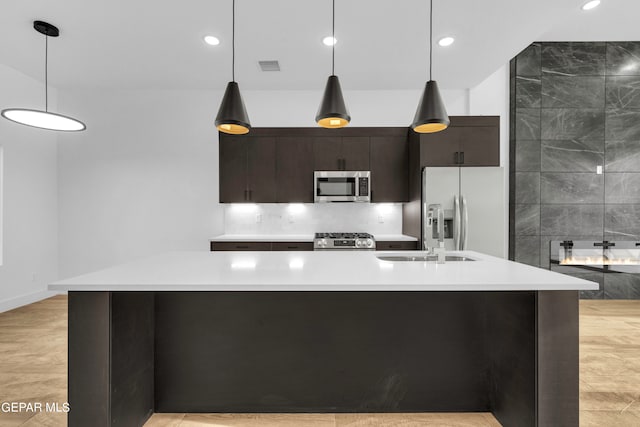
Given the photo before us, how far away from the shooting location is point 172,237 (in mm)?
4859

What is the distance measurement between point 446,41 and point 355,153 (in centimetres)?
167

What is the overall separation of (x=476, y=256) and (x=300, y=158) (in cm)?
272

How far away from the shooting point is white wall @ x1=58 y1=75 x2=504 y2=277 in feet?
15.8

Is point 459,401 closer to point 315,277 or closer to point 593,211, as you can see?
point 315,277

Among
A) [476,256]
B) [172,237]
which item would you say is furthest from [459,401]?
[172,237]

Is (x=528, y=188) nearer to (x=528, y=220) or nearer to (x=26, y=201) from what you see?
(x=528, y=220)

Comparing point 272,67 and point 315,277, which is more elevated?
point 272,67

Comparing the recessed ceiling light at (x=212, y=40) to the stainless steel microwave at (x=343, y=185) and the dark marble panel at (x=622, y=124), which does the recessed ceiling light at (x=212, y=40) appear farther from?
the dark marble panel at (x=622, y=124)

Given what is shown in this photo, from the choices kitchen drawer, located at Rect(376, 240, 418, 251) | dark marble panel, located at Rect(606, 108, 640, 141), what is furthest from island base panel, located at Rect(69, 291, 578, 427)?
dark marble panel, located at Rect(606, 108, 640, 141)

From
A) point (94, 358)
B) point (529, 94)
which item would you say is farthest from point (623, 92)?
point (94, 358)

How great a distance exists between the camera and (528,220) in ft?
15.3

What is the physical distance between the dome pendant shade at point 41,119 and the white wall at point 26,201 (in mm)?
2083

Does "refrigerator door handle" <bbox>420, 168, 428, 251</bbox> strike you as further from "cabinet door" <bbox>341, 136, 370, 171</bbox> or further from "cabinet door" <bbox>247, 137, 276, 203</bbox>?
"cabinet door" <bbox>247, 137, 276, 203</bbox>

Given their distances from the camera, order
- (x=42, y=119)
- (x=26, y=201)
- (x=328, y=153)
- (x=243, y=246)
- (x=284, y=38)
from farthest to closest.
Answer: (x=328, y=153) < (x=26, y=201) < (x=243, y=246) < (x=284, y=38) < (x=42, y=119)
